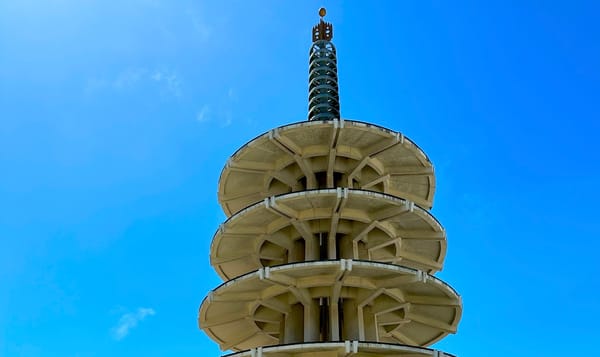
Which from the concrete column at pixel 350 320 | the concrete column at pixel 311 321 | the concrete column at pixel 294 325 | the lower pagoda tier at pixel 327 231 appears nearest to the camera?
the concrete column at pixel 311 321

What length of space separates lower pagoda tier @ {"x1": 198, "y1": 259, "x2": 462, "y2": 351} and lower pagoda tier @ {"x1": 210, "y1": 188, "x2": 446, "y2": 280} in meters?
2.72

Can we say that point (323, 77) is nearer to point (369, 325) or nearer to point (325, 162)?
point (325, 162)

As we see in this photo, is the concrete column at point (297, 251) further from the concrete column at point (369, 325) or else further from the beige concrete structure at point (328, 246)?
the concrete column at point (369, 325)

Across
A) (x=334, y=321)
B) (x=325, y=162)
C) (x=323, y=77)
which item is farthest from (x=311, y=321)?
(x=323, y=77)

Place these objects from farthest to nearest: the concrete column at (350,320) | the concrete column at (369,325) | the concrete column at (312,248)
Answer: the concrete column at (312,248)
the concrete column at (369,325)
the concrete column at (350,320)

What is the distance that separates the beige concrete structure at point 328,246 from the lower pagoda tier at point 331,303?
0.06 meters

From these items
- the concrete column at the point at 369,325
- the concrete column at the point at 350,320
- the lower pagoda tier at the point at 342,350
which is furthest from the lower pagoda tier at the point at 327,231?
the lower pagoda tier at the point at 342,350

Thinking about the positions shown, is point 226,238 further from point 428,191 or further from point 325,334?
point 428,191

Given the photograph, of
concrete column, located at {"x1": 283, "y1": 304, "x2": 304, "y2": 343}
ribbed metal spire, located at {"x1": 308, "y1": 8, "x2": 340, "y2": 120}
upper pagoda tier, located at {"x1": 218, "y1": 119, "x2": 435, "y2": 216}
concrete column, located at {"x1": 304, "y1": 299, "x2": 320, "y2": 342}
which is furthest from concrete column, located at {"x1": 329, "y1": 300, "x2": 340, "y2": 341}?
ribbed metal spire, located at {"x1": 308, "y1": 8, "x2": 340, "y2": 120}

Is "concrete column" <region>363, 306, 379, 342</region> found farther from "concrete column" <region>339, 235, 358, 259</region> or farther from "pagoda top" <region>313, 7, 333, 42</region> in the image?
"pagoda top" <region>313, 7, 333, 42</region>

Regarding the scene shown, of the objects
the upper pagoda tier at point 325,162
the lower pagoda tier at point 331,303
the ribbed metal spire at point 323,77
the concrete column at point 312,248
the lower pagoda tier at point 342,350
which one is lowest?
the lower pagoda tier at point 342,350

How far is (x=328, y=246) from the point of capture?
36250 millimetres

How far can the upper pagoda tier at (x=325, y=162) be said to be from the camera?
3669 centimetres

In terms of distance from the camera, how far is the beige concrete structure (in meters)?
33.1
